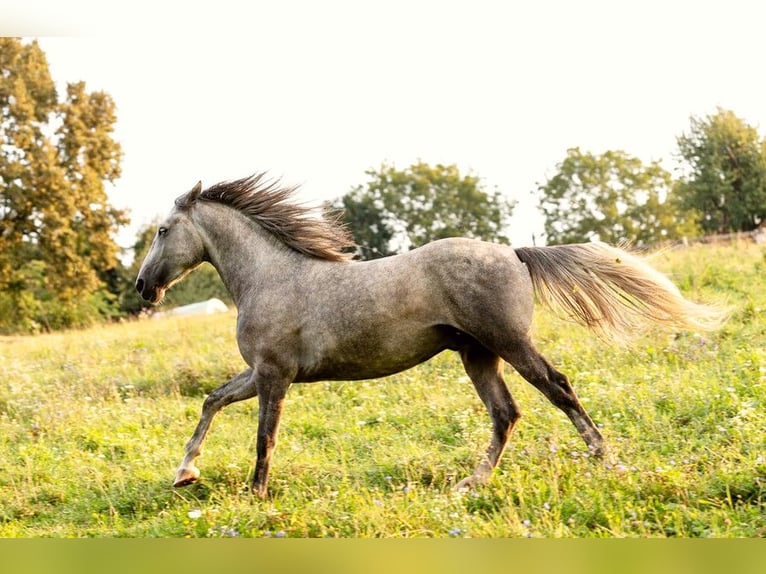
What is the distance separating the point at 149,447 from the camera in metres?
6.80

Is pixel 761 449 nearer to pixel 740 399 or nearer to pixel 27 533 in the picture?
pixel 740 399

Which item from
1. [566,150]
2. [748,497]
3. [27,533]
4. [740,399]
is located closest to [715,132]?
[566,150]

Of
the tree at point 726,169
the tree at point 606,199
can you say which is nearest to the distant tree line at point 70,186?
the tree at point 726,169

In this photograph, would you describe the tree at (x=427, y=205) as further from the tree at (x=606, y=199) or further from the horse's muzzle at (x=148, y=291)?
the horse's muzzle at (x=148, y=291)

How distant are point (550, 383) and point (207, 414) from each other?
101 inches

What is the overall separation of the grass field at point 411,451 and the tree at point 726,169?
18.0 metres

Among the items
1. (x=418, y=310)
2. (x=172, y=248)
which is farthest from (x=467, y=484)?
(x=172, y=248)

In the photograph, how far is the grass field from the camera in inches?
177

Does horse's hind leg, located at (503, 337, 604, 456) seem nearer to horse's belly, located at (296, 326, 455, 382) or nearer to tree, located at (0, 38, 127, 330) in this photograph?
horse's belly, located at (296, 326, 455, 382)

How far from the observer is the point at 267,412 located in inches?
213

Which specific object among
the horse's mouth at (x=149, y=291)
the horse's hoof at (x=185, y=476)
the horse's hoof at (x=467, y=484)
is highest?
the horse's mouth at (x=149, y=291)

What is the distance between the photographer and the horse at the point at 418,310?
5.07 metres

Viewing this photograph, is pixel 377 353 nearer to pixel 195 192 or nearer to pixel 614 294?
pixel 614 294

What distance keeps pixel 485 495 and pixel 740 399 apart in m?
Answer: 2.61
